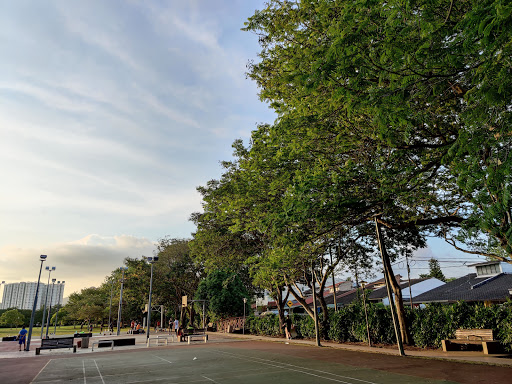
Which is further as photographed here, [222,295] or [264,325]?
[222,295]

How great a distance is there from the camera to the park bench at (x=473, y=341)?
43.8 feet

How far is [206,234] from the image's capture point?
99.9 feet

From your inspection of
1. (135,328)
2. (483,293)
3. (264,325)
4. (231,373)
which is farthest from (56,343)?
(483,293)

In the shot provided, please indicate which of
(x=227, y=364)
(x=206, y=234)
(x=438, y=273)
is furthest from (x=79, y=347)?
→ (x=438, y=273)

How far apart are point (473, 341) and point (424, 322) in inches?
126

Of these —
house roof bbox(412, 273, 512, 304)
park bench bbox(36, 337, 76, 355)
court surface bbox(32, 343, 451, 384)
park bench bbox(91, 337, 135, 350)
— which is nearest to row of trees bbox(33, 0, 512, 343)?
court surface bbox(32, 343, 451, 384)

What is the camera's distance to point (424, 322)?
1694 cm

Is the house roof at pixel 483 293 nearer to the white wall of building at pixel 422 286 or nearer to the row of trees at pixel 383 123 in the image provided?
the row of trees at pixel 383 123

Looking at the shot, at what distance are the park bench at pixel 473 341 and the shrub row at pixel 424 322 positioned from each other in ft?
1.17

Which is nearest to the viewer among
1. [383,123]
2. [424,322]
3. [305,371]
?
[383,123]

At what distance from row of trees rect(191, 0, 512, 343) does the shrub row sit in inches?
43.8

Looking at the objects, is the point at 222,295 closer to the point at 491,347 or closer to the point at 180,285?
the point at 180,285

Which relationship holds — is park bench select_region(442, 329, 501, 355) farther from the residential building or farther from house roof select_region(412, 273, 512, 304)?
house roof select_region(412, 273, 512, 304)

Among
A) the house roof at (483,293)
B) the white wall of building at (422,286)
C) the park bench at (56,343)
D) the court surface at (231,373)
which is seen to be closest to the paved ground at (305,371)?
the court surface at (231,373)
